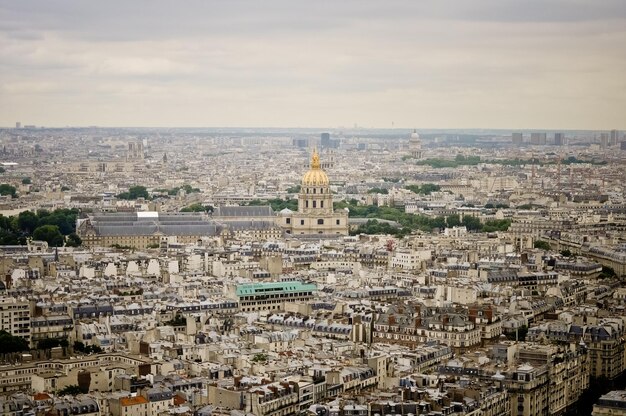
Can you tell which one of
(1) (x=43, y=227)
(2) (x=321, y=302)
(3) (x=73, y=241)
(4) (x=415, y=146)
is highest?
(2) (x=321, y=302)

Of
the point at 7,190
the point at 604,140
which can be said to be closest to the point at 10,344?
the point at 604,140

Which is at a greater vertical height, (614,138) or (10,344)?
(614,138)

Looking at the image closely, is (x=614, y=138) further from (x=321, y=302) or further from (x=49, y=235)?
(x=49, y=235)

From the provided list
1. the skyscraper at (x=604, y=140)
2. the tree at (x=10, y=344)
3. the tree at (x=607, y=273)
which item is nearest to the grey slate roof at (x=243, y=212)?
the skyscraper at (x=604, y=140)

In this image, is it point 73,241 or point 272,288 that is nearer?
point 272,288

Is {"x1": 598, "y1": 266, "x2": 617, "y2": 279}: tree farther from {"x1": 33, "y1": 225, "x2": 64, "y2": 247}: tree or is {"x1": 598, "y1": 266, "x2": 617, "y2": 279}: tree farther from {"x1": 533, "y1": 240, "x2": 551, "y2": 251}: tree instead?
{"x1": 33, "y1": 225, "x2": 64, "y2": 247}: tree

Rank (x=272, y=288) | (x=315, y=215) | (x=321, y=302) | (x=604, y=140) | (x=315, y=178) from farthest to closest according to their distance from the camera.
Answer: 1. (x=315, y=178)
2. (x=315, y=215)
3. (x=604, y=140)
4. (x=272, y=288)
5. (x=321, y=302)

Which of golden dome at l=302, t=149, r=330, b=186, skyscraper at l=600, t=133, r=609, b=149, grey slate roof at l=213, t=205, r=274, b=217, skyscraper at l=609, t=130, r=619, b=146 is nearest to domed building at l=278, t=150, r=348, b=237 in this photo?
golden dome at l=302, t=149, r=330, b=186
